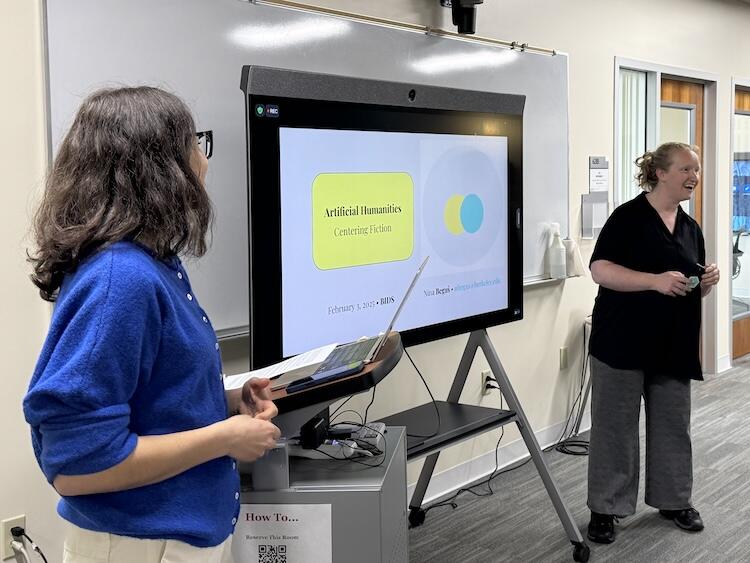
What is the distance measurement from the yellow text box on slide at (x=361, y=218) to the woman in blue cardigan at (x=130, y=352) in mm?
928

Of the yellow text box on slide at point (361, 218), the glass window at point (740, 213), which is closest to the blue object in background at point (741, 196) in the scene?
the glass window at point (740, 213)

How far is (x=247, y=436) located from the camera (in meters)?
1.29

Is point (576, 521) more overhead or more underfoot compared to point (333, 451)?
more underfoot

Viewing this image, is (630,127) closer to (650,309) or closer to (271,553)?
(650,309)

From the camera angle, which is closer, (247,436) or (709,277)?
(247,436)

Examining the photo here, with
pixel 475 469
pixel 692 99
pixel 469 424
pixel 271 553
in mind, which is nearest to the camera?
pixel 271 553

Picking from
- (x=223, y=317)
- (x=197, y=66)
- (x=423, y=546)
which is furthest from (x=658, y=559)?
(x=197, y=66)

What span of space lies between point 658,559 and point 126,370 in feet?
7.46

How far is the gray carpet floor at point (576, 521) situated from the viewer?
9.30 feet

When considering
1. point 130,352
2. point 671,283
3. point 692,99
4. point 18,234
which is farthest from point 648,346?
point 692,99

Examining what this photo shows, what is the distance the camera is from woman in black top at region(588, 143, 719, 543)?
290cm

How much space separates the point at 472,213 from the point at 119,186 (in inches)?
67.5

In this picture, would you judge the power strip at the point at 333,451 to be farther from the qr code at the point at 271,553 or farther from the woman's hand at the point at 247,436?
the woman's hand at the point at 247,436

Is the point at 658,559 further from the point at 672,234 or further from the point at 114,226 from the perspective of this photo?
the point at 114,226
